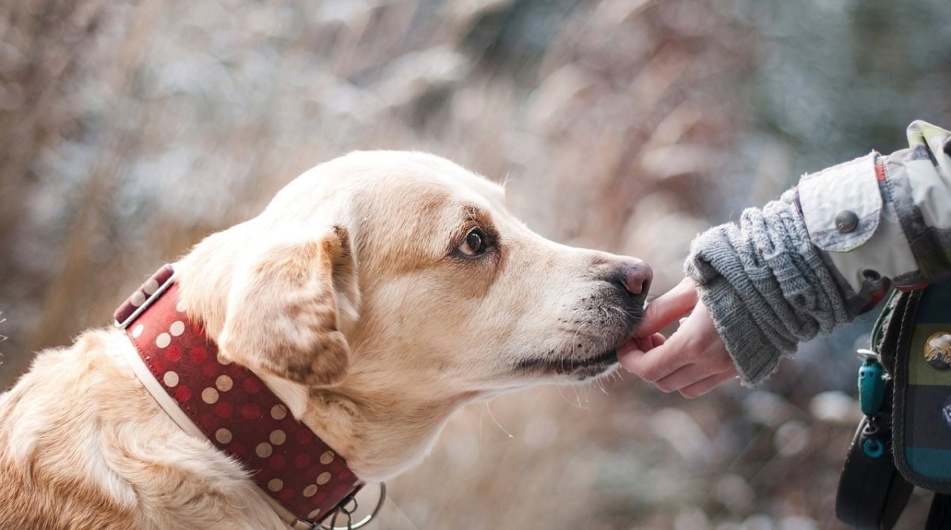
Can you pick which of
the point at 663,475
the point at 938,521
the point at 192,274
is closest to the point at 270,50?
the point at 192,274

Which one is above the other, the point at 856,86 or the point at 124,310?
the point at 124,310

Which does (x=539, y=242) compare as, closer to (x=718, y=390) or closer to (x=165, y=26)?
(x=718, y=390)

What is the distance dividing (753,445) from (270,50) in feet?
8.89

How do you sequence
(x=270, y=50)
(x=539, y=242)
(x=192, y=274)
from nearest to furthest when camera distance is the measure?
(x=192, y=274)
(x=539, y=242)
(x=270, y=50)

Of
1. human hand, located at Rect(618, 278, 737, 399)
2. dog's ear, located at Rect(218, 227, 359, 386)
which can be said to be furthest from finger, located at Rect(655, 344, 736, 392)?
dog's ear, located at Rect(218, 227, 359, 386)

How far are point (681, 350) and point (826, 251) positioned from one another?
0.37 metres

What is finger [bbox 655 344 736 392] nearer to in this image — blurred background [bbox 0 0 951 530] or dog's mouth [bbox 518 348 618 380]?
dog's mouth [bbox 518 348 618 380]

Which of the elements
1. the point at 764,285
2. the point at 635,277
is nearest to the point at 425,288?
the point at 635,277

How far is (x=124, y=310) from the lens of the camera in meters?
1.81

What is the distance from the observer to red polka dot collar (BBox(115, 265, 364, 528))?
5.33 ft

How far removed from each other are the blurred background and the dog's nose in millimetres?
1189

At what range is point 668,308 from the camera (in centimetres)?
194

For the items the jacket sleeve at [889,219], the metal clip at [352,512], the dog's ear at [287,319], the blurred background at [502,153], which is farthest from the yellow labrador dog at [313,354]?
the blurred background at [502,153]

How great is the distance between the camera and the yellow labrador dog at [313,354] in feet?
5.23
